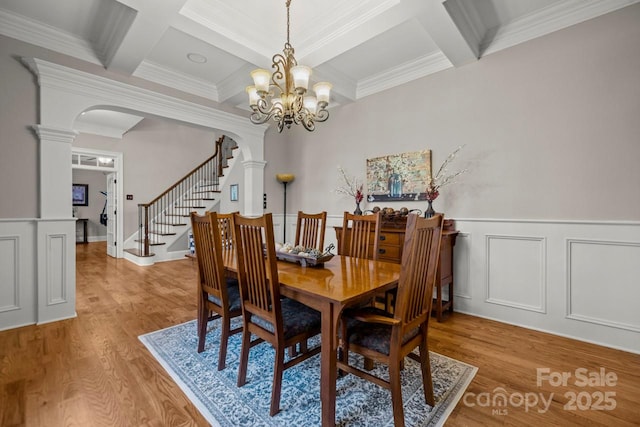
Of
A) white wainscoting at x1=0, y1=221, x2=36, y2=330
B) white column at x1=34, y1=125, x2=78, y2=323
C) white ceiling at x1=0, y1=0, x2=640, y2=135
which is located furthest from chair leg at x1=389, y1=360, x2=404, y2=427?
white wainscoting at x1=0, y1=221, x2=36, y2=330

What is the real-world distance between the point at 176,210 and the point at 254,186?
3.72 m

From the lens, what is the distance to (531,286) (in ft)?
8.64

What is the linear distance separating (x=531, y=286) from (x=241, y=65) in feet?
12.6

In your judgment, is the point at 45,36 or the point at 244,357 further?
the point at 45,36

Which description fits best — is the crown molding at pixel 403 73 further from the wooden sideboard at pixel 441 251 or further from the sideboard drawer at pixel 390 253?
the sideboard drawer at pixel 390 253

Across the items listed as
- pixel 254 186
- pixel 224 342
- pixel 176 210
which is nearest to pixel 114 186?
pixel 176 210

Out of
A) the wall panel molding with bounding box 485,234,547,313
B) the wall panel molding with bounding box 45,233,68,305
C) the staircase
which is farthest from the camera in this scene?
the staircase

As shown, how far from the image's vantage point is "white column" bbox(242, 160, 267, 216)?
442cm

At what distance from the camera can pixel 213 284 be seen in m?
2.10

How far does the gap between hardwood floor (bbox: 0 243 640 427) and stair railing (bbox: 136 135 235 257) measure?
3.71 meters

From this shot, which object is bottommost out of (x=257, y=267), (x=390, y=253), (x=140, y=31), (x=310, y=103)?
(x=390, y=253)

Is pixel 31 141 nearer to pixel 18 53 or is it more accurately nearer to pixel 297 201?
pixel 18 53

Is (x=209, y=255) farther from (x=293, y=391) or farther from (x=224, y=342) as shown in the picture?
(x=293, y=391)

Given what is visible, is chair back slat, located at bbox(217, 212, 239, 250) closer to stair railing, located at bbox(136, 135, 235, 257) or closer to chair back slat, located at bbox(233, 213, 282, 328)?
chair back slat, located at bbox(233, 213, 282, 328)
